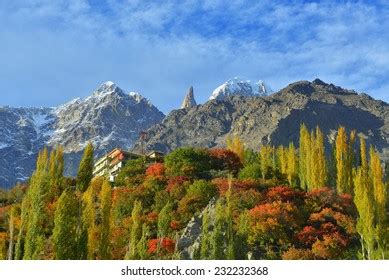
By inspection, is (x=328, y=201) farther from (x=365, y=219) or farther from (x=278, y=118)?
(x=278, y=118)

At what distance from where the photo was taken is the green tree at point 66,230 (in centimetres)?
2166

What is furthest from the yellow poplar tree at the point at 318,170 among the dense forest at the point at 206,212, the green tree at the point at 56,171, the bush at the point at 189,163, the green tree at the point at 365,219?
the green tree at the point at 56,171

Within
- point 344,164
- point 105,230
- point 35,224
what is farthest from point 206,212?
point 344,164

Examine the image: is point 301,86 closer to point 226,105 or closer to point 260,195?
point 226,105

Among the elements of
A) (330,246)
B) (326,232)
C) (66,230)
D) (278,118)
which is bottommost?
(66,230)

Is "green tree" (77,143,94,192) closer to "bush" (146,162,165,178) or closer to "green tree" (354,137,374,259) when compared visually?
"bush" (146,162,165,178)

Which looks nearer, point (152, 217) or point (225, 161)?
point (152, 217)

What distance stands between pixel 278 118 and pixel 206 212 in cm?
13342

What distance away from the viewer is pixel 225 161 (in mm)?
48219

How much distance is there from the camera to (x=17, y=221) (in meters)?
35.2

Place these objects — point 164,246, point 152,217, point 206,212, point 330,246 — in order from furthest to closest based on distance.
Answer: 1. point 152,217
2. point 330,246
3. point 164,246
4. point 206,212

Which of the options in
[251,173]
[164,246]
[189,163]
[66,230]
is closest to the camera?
[66,230]

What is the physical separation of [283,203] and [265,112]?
438 ft

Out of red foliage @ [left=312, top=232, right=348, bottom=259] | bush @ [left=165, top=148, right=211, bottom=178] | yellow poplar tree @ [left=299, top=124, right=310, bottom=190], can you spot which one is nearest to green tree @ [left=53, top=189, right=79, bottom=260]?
red foliage @ [left=312, top=232, right=348, bottom=259]
